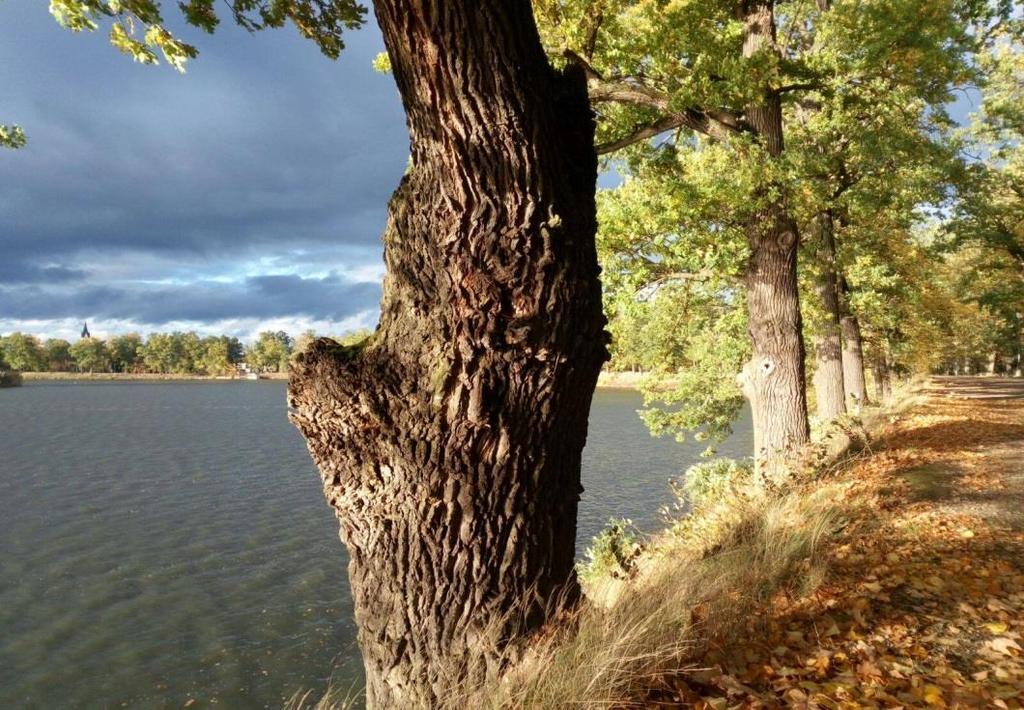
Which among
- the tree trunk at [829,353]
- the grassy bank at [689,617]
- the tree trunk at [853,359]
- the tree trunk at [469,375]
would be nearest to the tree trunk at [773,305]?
the grassy bank at [689,617]

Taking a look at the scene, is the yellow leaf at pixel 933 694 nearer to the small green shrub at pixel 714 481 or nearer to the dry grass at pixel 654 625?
the dry grass at pixel 654 625

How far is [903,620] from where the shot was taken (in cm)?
396

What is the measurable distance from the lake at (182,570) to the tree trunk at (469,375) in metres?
6.71

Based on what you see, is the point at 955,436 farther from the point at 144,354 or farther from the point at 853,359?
the point at 144,354

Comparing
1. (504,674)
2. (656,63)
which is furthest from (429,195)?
(656,63)

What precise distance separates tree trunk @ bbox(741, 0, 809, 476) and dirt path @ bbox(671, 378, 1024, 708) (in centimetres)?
164

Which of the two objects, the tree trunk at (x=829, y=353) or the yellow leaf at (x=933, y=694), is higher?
the tree trunk at (x=829, y=353)

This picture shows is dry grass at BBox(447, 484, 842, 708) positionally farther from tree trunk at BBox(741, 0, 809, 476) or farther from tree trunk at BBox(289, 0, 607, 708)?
tree trunk at BBox(741, 0, 809, 476)

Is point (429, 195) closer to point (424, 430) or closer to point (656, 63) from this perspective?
point (424, 430)

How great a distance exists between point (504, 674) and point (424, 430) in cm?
127

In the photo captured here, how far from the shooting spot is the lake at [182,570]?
9023 mm

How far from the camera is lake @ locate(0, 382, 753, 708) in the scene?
355 inches

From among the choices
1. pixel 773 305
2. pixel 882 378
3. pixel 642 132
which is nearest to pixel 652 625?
pixel 773 305

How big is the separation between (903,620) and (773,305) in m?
5.40
